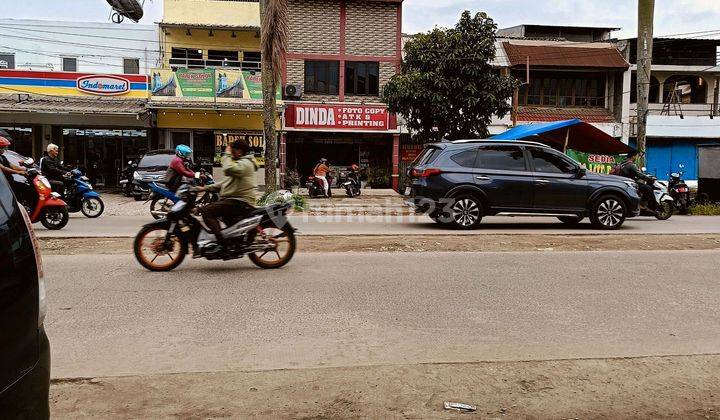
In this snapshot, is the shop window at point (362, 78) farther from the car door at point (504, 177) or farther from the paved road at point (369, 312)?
the paved road at point (369, 312)

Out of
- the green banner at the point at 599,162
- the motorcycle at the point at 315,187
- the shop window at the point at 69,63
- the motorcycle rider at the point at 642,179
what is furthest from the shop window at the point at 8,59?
the motorcycle rider at the point at 642,179

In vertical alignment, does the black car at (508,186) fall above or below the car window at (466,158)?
below

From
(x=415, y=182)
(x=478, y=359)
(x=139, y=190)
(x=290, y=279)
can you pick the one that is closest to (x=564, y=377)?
(x=478, y=359)

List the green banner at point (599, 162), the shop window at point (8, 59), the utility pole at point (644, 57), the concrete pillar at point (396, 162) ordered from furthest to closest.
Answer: the concrete pillar at point (396, 162)
the shop window at point (8, 59)
the green banner at point (599, 162)
the utility pole at point (644, 57)

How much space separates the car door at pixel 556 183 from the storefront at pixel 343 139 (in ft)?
47.9

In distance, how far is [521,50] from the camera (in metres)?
30.1

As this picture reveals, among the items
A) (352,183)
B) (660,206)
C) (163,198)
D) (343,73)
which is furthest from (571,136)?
(163,198)

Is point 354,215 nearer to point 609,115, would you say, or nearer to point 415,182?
point 415,182

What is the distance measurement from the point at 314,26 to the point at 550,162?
17500 mm

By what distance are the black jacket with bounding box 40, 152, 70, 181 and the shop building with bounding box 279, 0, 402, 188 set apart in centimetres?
1395

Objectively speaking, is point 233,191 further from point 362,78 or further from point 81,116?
point 362,78

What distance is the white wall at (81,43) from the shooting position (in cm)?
Result: 2809

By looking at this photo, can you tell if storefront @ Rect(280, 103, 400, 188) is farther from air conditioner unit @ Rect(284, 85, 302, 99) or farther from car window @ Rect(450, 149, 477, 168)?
car window @ Rect(450, 149, 477, 168)

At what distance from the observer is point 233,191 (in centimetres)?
786
